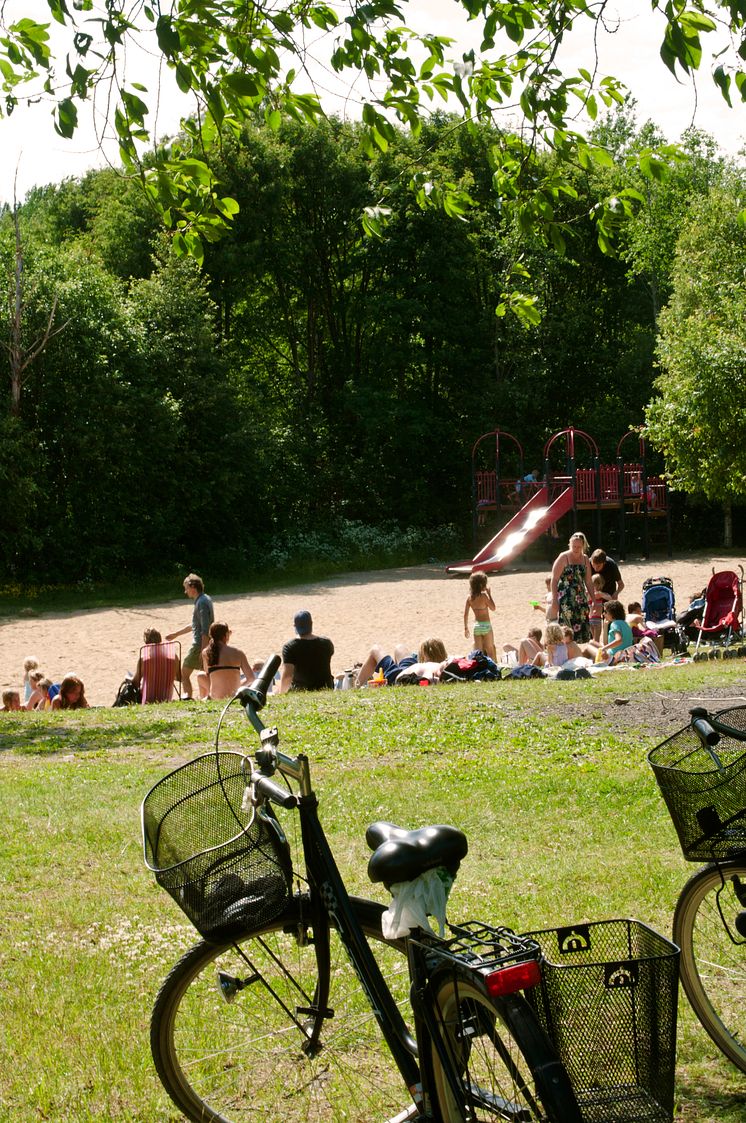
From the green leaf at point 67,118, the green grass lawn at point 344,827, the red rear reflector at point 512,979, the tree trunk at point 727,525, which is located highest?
the green leaf at point 67,118

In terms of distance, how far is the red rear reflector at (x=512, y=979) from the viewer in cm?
231

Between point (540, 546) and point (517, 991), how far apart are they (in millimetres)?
34406

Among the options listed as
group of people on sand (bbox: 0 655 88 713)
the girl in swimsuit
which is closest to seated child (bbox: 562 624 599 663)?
the girl in swimsuit

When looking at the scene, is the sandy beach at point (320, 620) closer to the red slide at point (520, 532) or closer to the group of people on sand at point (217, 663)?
the red slide at point (520, 532)

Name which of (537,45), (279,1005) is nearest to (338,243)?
(537,45)

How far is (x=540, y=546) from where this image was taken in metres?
36.4

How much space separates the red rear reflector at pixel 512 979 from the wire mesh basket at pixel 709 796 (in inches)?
36.6

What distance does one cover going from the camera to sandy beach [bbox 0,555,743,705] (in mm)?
19250

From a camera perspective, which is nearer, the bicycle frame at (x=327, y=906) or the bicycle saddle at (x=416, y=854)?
the bicycle saddle at (x=416, y=854)

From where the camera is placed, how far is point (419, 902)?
2.63 m

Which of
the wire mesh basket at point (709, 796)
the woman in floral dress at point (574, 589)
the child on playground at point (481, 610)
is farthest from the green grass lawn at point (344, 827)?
the woman in floral dress at point (574, 589)

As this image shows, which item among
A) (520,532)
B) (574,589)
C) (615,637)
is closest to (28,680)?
(574,589)

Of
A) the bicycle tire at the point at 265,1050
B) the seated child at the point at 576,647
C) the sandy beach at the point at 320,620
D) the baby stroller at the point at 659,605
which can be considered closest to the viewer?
the bicycle tire at the point at 265,1050

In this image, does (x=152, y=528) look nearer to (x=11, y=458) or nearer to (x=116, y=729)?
(x=11, y=458)
